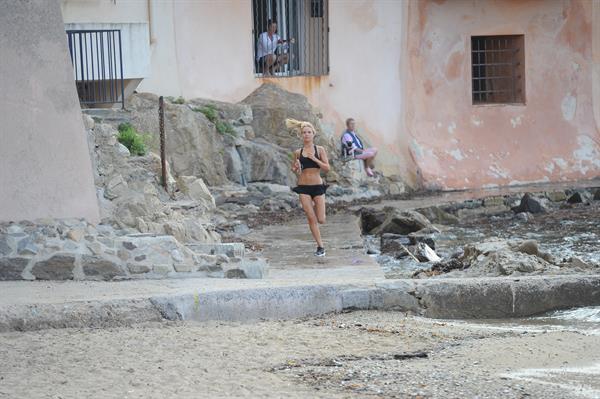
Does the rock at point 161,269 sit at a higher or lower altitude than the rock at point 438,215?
higher

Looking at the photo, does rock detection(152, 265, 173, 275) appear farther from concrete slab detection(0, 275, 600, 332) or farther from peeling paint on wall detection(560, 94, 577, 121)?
peeling paint on wall detection(560, 94, 577, 121)

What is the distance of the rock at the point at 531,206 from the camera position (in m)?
19.2

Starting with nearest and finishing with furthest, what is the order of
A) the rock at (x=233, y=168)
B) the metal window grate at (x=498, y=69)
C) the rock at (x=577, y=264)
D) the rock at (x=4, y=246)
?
the rock at (x=4, y=246) → the rock at (x=577, y=264) → the rock at (x=233, y=168) → the metal window grate at (x=498, y=69)

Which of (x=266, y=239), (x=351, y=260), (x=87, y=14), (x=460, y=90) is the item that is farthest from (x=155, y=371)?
(x=460, y=90)

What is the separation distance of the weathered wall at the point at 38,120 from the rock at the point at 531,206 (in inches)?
412

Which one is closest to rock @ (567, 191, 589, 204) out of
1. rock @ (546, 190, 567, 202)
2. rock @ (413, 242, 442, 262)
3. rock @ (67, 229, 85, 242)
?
rock @ (546, 190, 567, 202)

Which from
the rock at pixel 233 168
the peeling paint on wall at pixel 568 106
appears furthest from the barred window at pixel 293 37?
the peeling paint on wall at pixel 568 106

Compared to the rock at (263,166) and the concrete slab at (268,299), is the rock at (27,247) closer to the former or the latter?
the concrete slab at (268,299)

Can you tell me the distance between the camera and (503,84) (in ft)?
80.9

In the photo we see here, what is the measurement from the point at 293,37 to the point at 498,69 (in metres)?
4.62

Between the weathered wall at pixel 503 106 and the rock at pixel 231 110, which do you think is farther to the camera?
the weathered wall at pixel 503 106

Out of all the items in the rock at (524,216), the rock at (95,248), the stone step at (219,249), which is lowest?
the rock at (524,216)

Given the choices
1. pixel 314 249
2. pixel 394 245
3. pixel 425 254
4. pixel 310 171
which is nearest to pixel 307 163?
pixel 310 171

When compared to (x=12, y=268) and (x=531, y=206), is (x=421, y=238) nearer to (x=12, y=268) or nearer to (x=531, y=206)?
(x=531, y=206)
